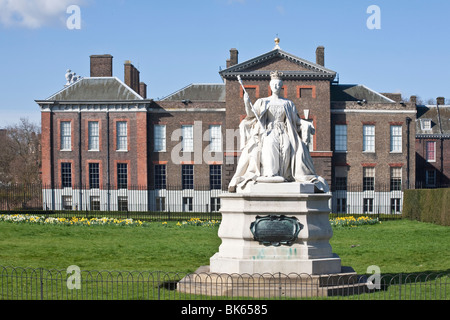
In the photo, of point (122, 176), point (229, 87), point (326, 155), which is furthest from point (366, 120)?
point (122, 176)

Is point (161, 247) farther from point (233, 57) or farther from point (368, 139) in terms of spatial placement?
point (233, 57)

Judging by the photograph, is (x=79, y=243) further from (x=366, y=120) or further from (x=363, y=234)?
(x=366, y=120)

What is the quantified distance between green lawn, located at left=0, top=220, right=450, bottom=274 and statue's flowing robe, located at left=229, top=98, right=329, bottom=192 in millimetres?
3596

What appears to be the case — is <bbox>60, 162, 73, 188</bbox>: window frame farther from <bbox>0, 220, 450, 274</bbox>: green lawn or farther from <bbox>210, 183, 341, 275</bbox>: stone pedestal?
<bbox>210, 183, 341, 275</bbox>: stone pedestal

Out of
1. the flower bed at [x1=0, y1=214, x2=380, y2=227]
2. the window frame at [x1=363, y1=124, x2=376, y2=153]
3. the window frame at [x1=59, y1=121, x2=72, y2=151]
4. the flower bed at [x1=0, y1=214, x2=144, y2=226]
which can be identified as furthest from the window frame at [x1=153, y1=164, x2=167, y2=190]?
the flower bed at [x1=0, y1=214, x2=144, y2=226]

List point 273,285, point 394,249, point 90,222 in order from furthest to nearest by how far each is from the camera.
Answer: point 90,222, point 394,249, point 273,285

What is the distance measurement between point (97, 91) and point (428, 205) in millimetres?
27575

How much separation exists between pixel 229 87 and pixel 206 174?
681 centimetres

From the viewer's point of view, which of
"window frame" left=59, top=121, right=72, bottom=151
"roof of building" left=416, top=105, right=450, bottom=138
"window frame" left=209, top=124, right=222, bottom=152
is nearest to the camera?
"window frame" left=59, top=121, right=72, bottom=151

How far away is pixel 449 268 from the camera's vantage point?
16.3m

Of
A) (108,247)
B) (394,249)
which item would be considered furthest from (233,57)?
(394,249)

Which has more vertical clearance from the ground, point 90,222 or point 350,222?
point 90,222

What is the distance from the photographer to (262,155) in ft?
43.3

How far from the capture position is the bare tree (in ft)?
214
